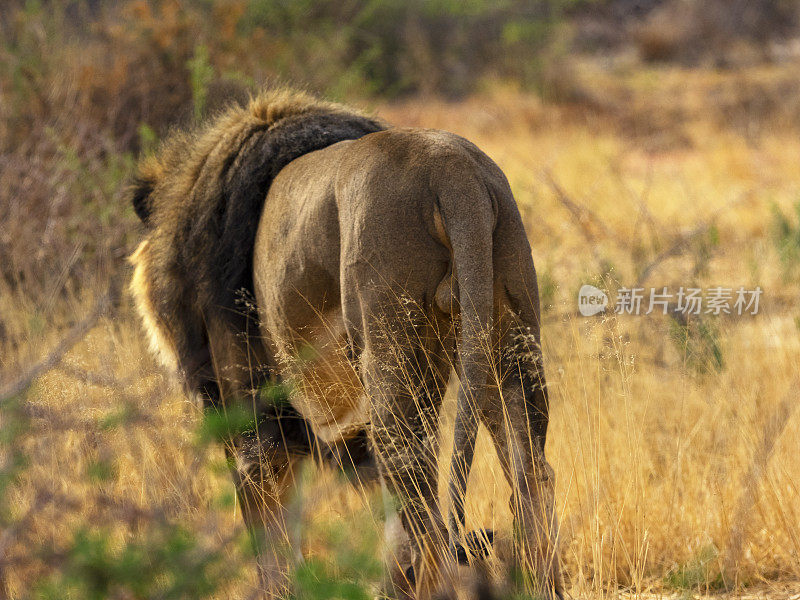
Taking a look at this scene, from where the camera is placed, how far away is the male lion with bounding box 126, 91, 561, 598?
8.27ft

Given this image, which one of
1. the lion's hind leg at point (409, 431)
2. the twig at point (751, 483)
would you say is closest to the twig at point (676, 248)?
the twig at point (751, 483)

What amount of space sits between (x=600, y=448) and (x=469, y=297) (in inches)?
32.5

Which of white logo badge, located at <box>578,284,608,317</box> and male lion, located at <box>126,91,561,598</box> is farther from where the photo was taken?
white logo badge, located at <box>578,284,608,317</box>

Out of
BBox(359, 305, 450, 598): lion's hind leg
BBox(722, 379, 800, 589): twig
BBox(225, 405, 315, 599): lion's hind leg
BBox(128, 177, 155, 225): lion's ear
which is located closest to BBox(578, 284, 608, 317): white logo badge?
BBox(722, 379, 800, 589): twig

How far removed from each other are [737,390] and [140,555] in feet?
9.95

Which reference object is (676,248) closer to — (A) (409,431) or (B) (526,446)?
(B) (526,446)

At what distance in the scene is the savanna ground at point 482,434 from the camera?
173 cm

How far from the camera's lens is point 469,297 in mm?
2432

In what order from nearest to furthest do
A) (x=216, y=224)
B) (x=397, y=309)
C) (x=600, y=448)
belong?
(x=397, y=309) < (x=600, y=448) < (x=216, y=224)

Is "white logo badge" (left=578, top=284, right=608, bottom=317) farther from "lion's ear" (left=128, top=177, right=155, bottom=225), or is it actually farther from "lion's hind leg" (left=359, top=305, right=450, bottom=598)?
"lion's ear" (left=128, top=177, right=155, bottom=225)

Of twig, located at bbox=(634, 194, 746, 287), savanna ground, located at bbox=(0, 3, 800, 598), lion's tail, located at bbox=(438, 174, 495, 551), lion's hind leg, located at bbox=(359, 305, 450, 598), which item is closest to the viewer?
savanna ground, located at bbox=(0, 3, 800, 598)

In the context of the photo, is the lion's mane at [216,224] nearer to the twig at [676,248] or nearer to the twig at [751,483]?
the twig at [751,483]

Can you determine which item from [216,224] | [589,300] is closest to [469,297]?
[216,224]

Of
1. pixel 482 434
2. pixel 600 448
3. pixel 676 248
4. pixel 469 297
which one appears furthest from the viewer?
pixel 676 248
